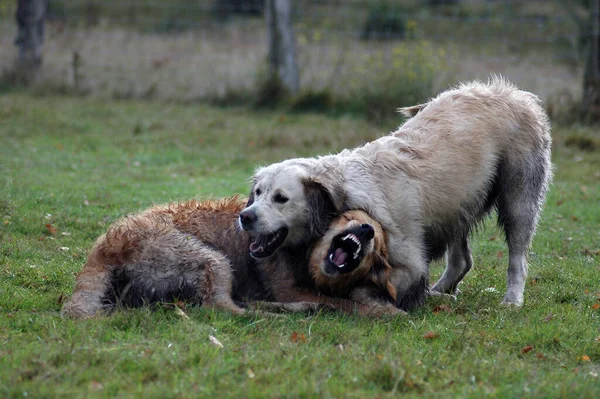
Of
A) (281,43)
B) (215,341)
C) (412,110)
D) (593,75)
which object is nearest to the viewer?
(215,341)

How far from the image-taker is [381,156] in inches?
253

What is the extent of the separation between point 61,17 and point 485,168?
19.8 m

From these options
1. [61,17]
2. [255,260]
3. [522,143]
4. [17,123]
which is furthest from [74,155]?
[61,17]

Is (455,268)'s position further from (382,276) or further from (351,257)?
(351,257)

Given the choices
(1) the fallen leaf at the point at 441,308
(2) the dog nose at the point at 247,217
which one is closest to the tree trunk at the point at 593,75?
(1) the fallen leaf at the point at 441,308

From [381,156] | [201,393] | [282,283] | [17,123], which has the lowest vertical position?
[17,123]

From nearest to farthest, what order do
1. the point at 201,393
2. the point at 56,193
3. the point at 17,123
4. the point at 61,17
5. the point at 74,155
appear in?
1. the point at 201,393
2. the point at 56,193
3. the point at 74,155
4. the point at 17,123
5. the point at 61,17

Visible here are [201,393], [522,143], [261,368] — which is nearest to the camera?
[201,393]

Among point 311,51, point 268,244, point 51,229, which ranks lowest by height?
point 51,229

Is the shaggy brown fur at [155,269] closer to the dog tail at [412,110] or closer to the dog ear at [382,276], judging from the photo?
the dog ear at [382,276]

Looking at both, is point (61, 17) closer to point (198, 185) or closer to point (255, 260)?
point (198, 185)


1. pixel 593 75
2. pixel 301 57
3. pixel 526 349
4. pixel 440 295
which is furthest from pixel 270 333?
pixel 301 57

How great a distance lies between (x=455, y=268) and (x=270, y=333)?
2.58 meters

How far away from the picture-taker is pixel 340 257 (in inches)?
237
